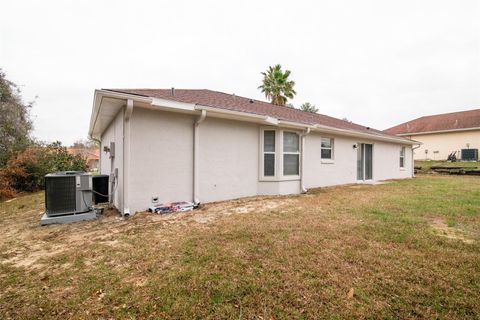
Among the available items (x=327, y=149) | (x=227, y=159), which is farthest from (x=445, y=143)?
(x=227, y=159)

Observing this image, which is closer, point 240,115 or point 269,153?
point 240,115

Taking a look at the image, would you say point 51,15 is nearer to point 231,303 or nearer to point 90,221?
point 90,221

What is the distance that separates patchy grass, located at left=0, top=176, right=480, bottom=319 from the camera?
1910 mm

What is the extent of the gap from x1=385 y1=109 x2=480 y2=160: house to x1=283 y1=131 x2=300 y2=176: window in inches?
895

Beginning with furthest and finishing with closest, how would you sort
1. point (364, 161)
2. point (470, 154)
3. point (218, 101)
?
point (470, 154)
point (364, 161)
point (218, 101)

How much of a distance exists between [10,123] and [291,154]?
46.5 ft

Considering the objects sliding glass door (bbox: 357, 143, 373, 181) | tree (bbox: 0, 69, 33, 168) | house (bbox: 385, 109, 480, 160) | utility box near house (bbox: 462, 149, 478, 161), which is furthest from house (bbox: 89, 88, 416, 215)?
house (bbox: 385, 109, 480, 160)

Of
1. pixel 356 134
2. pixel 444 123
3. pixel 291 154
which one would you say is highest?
pixel 444 123

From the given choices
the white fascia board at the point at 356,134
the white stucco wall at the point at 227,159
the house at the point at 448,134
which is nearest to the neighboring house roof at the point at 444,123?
the house at the point at 448,134

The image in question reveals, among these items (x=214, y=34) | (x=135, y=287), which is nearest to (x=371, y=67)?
(x=214, y=34)

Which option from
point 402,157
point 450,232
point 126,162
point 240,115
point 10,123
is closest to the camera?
point 450,232

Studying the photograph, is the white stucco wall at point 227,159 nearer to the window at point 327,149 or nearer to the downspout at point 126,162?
the downspout at point 126,162

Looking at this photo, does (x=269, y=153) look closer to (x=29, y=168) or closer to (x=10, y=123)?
(x=29, y=168)

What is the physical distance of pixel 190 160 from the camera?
19.8 feet
